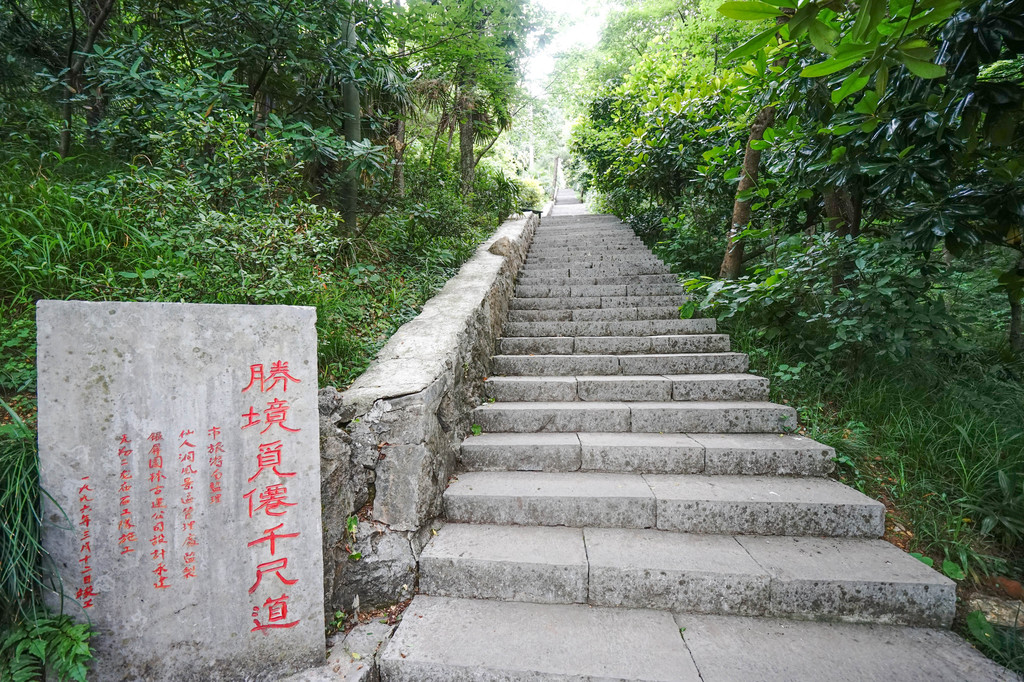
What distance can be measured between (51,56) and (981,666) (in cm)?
751

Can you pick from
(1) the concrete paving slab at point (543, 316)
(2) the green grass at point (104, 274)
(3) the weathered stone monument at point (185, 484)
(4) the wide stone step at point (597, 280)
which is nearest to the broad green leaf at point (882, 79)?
(3) the weathered stone monument at point (185, 484)

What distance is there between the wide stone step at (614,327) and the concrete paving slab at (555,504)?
2060 millimetres

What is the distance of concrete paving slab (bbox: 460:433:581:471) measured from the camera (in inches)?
104

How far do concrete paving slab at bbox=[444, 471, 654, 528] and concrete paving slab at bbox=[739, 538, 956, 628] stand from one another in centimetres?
65

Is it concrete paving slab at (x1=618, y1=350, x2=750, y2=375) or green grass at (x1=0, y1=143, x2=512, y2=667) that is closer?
green grass at (x1=0, y1=143, x2=512, y2=667)

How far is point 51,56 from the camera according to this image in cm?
370

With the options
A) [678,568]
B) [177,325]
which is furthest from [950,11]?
[177,325]

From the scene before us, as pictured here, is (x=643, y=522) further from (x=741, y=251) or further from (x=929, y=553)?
(x=741, y=251)

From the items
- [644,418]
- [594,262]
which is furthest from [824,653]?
[594,262]

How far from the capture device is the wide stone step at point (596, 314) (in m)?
4.42

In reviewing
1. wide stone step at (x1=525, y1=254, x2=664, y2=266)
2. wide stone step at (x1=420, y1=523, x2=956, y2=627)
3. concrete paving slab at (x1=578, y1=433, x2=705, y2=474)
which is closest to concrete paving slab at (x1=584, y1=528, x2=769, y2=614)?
wide stone step at (x1=420, y1=523, x2=956, y2=627)

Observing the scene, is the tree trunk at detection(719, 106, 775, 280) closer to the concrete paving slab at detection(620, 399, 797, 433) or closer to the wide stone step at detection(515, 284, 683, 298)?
Answer: the wide stone step at detection(515, 284, 683, 298)

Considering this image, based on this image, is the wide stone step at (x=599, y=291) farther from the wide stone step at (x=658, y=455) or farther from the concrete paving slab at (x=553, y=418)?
the wide stone step at (x=658, y=455)

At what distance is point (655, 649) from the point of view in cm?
168
